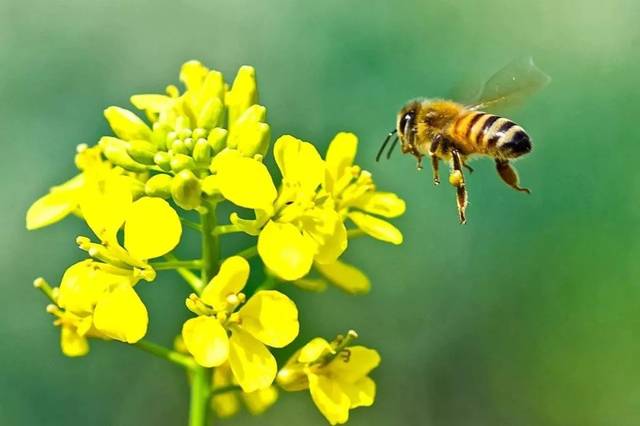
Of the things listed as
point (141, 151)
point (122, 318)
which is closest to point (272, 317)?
point (122, 318)

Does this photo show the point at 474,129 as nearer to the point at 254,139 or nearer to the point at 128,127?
the point at 254,139

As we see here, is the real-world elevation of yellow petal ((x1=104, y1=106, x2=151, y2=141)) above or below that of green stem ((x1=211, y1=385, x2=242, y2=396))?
above

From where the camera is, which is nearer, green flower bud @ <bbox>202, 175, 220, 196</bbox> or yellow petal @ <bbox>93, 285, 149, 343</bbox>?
yellow petal @ <bbox>93, 285, 149, 343</bbox>

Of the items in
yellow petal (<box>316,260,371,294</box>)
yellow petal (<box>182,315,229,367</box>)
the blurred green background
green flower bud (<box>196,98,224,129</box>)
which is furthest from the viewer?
the blurred green background

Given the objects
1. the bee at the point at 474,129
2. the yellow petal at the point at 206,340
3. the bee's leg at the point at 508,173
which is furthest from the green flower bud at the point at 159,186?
the bee's leg at the point at 508,173

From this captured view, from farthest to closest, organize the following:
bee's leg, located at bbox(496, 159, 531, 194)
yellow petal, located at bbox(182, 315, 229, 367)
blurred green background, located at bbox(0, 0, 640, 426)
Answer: blurred green background, located at bbox(0, 0, 640, 426) → bee's leg, located at bbox(496, 159, 531, 194) → yellow petal, located at bbox(182, 315, 229, 367)

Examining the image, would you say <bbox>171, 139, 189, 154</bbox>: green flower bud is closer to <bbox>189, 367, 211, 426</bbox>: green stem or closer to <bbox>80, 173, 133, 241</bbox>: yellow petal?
<bbox>80, 173, 133, 241</bbox>: yellow petal

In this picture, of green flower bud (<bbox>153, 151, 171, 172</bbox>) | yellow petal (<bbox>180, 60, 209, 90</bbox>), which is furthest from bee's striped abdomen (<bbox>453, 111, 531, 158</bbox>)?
green flower bud (<bbox>153, 151, 171, 172</bbox>)
